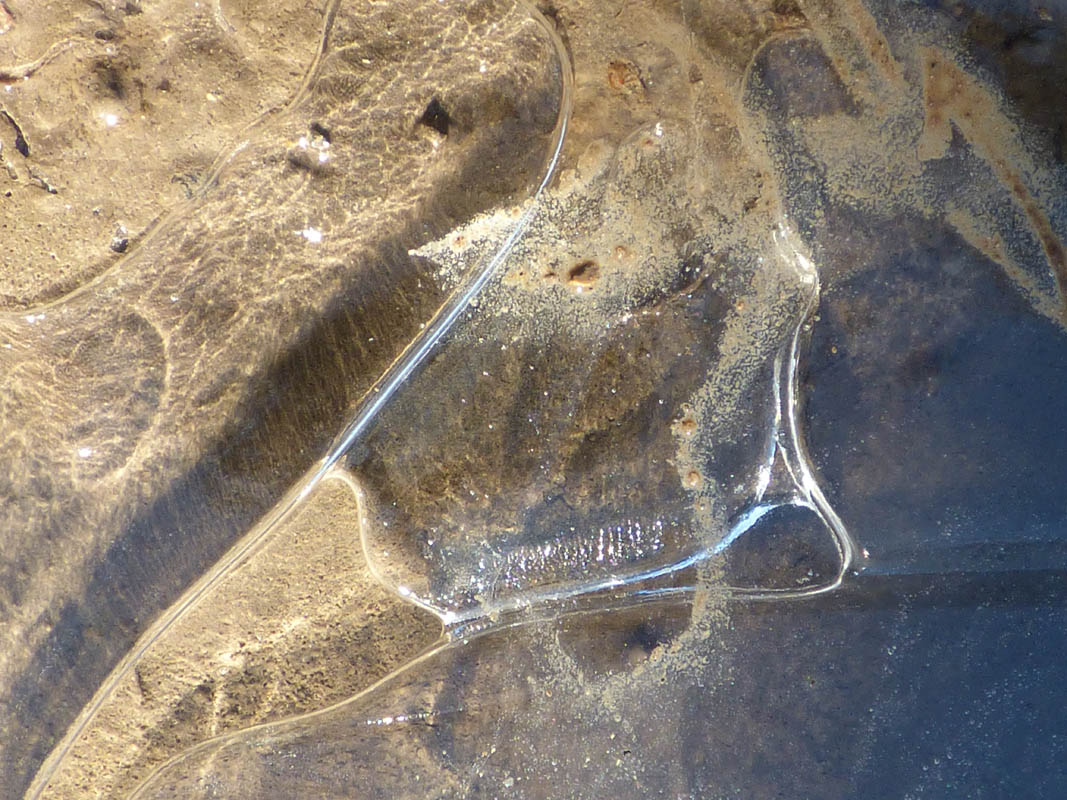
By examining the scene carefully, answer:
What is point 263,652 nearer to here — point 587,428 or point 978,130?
point 587,428

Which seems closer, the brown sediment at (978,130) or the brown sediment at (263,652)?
the brown sediment at (978,130)

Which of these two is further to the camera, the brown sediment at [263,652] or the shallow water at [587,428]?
the brown sediment at [263,652]

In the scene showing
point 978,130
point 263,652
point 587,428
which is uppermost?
point 978,130

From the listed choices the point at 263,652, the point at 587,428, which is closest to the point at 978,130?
the point at 587,428

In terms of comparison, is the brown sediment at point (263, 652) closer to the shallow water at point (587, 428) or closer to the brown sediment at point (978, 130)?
the shallow water at point (587, 428)

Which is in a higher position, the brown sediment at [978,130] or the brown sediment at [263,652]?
the brown sediment at [978,130]

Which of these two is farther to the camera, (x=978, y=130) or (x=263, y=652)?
(x=263, y=652)

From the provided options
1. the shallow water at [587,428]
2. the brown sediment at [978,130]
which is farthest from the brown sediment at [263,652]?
the brown sediment at [978,130]

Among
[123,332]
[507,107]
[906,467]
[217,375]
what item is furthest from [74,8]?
[906,467]

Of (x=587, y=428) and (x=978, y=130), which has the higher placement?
(x=978, y=130)

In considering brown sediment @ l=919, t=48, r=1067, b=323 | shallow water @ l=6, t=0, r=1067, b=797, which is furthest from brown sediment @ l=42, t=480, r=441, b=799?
brown sediment @ l=919, t=48, r=1067, b=323
